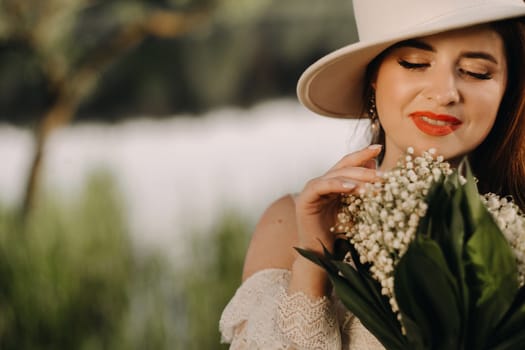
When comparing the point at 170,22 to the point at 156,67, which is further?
the point at 156,67

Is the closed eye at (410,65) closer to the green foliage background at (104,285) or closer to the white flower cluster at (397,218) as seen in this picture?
the white flower cluster at (397,218)

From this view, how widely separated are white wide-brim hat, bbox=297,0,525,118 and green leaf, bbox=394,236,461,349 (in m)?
0.48

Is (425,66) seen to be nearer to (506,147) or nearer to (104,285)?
(506,147)

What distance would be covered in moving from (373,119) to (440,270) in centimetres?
69

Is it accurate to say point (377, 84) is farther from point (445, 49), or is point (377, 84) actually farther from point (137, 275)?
point (137, 275)

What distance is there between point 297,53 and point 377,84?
6849 millimetres

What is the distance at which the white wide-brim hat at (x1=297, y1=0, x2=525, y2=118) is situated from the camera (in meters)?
1.50

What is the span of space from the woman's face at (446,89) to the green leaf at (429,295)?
424mm

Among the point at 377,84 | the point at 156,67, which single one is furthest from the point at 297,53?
the point at 377,84

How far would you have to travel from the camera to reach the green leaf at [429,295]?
1.15 meters

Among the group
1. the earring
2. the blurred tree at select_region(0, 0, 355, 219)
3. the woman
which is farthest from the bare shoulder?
the blurred tree at select_region(0, 0, 355, 219)

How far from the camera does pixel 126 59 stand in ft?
26.8

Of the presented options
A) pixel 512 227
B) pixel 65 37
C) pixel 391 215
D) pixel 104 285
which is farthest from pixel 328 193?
pixel 65 37

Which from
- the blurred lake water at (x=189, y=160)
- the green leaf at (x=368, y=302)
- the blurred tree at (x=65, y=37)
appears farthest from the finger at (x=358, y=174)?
the blurred tree at (x=65, y=37)
